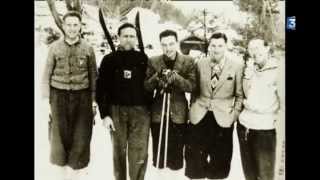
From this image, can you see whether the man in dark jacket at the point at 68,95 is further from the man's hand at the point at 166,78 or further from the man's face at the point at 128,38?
the man's hand at the point at 166,78

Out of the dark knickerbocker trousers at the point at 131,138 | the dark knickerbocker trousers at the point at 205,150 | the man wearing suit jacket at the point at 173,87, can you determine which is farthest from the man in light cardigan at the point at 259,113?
the dark knickerbocker trousers at the point at 131,138

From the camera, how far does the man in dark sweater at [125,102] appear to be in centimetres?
240

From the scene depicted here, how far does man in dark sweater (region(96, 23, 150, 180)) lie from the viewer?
2402 mm

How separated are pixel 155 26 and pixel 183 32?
0.15m

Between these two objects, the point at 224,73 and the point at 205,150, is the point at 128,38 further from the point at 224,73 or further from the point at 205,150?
the point at 205,150

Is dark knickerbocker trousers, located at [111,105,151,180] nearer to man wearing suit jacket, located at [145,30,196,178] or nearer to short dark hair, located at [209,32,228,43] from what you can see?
man wearing suit jacket, located at [145,30,196,178]

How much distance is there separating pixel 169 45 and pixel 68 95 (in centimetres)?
58

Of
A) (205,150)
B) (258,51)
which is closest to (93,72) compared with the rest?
(205,150)

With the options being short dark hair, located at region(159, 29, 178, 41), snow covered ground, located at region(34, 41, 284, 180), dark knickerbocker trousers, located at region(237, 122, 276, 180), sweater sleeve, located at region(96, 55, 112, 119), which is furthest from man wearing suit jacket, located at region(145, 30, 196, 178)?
dark knickerbocker trousers, located at region(237, 122, 276, 180)

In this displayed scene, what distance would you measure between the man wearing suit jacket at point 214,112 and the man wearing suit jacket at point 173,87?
0.14 ft

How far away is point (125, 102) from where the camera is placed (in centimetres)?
240

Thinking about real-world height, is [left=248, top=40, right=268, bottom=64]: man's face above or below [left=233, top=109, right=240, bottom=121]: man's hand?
above
